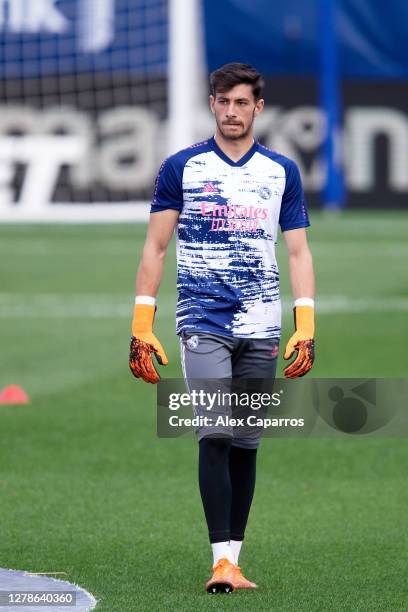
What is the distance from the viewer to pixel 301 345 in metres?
7.12

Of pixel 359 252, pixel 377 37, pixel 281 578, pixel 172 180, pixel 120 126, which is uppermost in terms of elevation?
pixel 377 37

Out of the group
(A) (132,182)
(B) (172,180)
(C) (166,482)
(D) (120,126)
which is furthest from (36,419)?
(D) (120,126)

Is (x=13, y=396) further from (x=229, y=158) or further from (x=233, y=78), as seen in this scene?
(x=233, y=78)

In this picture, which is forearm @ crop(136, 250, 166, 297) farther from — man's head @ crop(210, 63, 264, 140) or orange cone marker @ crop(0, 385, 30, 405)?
orange cone marker @ crop(0, 385, 30, 405)

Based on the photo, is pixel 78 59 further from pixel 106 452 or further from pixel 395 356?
pixel 106 452

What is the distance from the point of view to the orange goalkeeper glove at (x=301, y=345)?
7.05m

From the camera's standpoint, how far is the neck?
710 centimetres

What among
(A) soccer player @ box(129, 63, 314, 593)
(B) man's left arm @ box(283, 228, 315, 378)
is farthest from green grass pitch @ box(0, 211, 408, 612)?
(B) man's left arm @ box(283, 228, 315, 378)

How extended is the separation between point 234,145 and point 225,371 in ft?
3.07

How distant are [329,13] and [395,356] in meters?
20.2

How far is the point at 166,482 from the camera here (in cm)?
980

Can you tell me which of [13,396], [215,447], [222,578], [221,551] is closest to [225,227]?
[215,447]

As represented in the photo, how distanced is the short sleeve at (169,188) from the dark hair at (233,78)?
357 millimetres

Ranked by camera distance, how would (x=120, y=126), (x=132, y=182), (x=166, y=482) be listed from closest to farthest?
(x=166, y=482), (x=132, y=182), (x=120, y=126)
